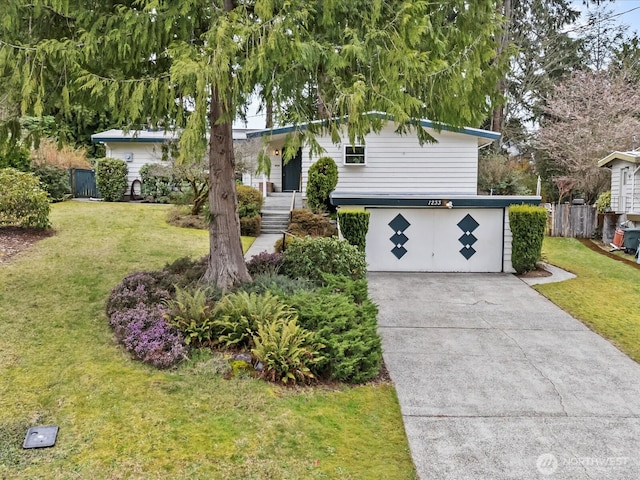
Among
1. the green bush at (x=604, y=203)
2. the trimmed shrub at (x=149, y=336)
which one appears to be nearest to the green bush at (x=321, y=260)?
the trimmed shrub at (x=149, y=336)

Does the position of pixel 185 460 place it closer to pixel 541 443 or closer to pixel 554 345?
pixel 541 443

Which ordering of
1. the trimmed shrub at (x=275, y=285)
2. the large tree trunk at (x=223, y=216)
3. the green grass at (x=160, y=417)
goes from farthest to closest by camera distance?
the large tree trunk at (x=223, y=216)
the trimmed shrub at (x=275, y=285)
the green grass at (x=160, y=417)

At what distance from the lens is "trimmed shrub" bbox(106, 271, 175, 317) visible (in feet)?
22.3

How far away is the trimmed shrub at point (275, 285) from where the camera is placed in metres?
7.01

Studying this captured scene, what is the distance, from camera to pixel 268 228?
1519 centimetres

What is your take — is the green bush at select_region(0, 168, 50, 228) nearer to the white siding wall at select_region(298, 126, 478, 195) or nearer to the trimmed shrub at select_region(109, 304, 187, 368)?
the trimmed shrub at select_region(109, 304, 187, 368)

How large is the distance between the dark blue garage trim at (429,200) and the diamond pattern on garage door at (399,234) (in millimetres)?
455

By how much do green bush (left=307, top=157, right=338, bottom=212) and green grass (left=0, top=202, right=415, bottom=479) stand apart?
30.7 feet

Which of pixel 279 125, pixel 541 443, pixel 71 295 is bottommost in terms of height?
pixel 541 443

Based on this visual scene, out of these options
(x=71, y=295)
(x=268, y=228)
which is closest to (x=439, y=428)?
(x=71, y=295)

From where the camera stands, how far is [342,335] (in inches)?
216

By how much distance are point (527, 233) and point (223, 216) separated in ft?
25.8

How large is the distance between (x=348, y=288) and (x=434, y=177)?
9809mm

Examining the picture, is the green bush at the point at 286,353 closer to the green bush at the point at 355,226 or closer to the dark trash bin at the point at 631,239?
the green bush at the point at 355,226
